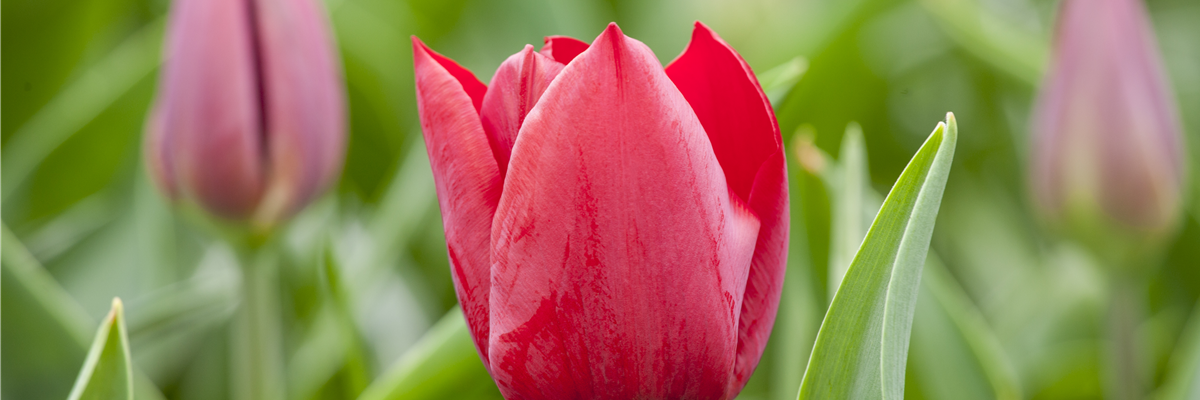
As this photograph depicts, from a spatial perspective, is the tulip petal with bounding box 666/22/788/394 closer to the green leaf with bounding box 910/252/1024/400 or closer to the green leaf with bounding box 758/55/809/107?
the green leaf with bounding box 758/55/809/107

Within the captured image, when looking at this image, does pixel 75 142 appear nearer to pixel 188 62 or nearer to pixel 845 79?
pixel 188 62

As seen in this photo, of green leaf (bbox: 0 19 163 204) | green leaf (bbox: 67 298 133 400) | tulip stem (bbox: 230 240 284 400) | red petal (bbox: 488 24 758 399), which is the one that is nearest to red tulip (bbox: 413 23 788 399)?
red petal (bbox: 488 24 758 399)

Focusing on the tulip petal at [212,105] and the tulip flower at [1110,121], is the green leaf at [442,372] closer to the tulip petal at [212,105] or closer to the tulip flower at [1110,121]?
the tulip petal at [212,105]

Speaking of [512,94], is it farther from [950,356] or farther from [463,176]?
[950,356]

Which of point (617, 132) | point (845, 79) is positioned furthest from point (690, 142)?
point (845, 79)

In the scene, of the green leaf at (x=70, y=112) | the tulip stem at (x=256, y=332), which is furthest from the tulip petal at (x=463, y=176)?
the green leaf at (x=70, y=112)

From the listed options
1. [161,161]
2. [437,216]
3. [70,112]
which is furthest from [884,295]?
[70,112]
